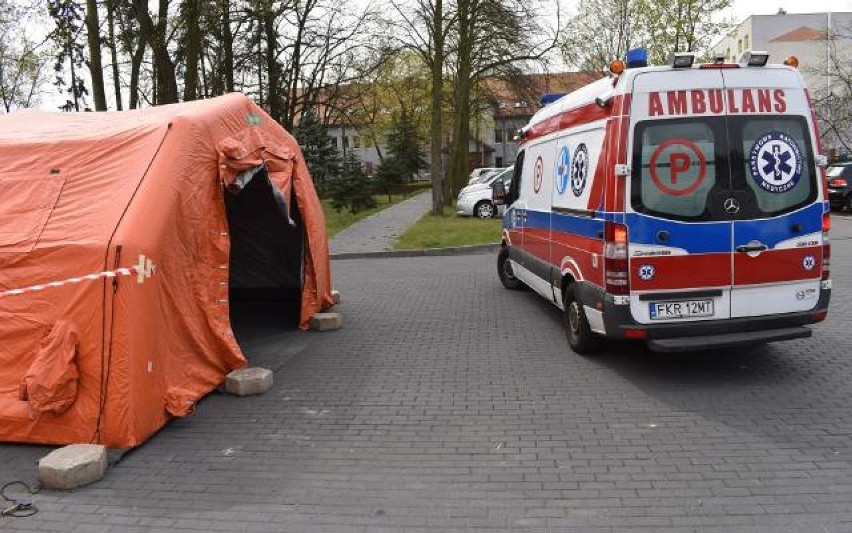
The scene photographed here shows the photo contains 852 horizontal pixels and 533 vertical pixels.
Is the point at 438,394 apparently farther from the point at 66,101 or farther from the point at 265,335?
the point at 66,101

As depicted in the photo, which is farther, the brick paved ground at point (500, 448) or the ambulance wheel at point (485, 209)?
the ambulance wheel at point (485, 209)

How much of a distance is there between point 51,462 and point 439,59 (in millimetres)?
19723

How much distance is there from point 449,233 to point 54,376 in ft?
47.7

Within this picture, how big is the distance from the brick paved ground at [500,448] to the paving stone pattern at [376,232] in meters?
10.2

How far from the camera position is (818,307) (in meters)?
6.12

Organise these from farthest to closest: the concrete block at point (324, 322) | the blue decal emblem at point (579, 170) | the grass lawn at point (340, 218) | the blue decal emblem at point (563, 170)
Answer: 1. the grass lawn at point (340, 218)
2. the concrete block at point (324, 322)
3. the blue decal emblem at point (563, 170)
4. the blue decal emblem at point (579, 170)

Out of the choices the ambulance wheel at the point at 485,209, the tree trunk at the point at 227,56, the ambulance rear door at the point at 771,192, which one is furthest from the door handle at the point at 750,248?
the tree trunk at the point at 227,56

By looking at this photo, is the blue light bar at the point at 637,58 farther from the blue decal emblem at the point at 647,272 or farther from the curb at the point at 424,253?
the curb at the point at 424,253

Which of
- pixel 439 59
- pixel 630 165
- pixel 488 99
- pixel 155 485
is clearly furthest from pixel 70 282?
pixel 488 99

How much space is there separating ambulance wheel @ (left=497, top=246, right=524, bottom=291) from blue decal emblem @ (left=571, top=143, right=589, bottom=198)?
12.9ft

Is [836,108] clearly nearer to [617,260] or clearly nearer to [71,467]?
[617,260]

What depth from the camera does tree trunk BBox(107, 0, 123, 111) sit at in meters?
18.6

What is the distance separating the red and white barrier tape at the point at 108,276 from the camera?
4996mm

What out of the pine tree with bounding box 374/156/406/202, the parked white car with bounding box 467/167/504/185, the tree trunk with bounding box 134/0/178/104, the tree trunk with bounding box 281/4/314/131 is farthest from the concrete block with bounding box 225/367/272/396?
the pine tree with bounding box 374/156/406/202
